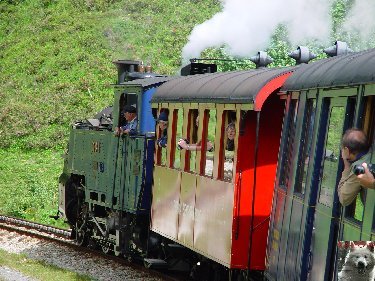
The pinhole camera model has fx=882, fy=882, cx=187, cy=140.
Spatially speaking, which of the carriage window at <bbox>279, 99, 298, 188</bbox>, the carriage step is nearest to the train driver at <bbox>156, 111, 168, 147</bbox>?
the carriage step

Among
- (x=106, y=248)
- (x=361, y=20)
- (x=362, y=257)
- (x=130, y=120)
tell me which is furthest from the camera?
(x=361, y=20)

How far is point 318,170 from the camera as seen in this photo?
757 centimetres

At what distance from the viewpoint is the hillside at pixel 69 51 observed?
114 feet

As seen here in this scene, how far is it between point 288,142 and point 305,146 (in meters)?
0.82

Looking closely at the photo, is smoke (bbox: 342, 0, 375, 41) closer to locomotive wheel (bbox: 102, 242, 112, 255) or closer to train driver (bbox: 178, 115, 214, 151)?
locomotive wheel (bbox: 102, 242, 112, 255)

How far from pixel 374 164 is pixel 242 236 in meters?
4.71

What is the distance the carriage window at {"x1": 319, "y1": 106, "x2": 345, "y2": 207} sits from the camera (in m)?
6.93

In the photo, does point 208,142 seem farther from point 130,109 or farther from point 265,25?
point 265,25

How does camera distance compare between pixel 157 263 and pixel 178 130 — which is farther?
pixel 157 263

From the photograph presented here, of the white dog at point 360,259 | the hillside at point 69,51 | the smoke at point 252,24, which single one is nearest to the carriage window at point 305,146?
the white dog at point 360,259

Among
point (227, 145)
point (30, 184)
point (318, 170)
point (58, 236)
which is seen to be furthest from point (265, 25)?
point (318, 170)

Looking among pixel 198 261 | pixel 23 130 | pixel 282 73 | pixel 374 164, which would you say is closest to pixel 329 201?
pixel 374 164

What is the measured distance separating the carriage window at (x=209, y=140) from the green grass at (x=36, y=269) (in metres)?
3.86

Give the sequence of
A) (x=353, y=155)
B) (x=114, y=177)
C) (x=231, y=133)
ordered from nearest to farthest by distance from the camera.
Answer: (x=353, y=155) < (x=231, y=133) < (x=114, y=177)
